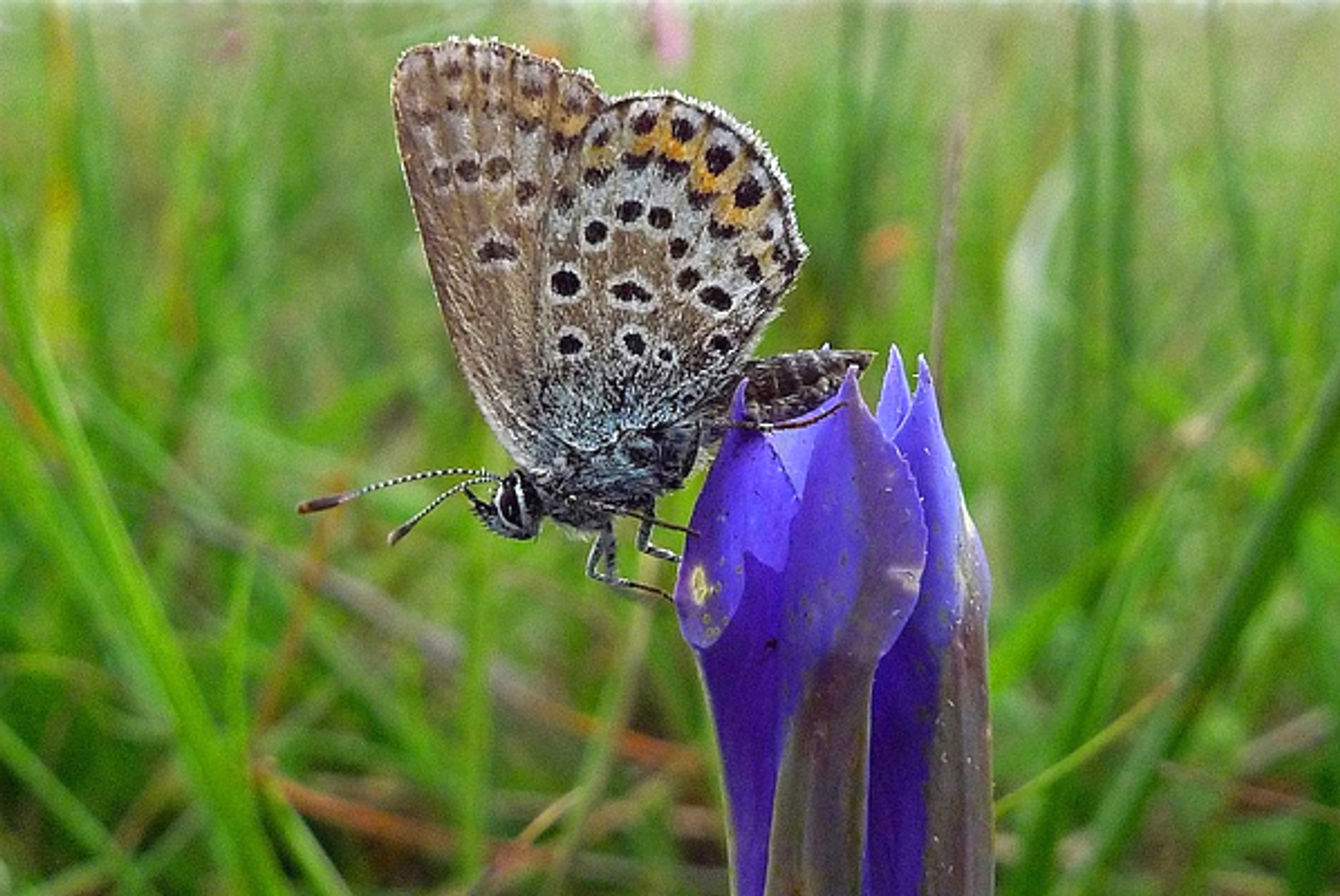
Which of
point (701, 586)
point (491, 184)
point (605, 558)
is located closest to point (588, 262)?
point (491, 184)

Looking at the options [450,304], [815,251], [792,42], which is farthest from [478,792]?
[792,42]

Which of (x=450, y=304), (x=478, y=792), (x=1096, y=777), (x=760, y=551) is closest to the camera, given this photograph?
(x=760, y=551)

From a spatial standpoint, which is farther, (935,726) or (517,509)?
(517,509)

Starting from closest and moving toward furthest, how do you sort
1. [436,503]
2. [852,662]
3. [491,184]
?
1. [852,662]
2. [491,184]
3. [436,503]

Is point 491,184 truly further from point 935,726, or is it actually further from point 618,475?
point 935,726

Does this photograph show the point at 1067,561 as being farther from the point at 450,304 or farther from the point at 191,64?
the point at 191,64

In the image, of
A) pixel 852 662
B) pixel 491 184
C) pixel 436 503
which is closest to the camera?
pixel 852 662
